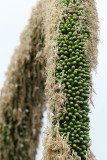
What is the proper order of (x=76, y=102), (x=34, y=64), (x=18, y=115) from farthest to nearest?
(x=76, y=102), (x=34, y=64), (x=18, y=115)

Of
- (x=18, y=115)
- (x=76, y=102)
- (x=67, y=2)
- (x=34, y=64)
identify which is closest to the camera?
(x=18, y=115)

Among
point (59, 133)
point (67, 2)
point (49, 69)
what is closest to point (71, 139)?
point (59, 133)

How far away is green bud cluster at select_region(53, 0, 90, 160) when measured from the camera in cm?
402

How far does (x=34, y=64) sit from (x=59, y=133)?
201cm

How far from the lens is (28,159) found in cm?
212

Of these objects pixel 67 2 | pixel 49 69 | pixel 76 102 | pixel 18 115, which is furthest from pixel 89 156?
pixel 18 115

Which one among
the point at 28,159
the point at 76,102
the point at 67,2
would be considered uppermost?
the point at 67,2

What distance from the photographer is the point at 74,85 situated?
4059mm

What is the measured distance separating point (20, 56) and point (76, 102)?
75.3 inches

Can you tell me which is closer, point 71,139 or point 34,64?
point 34,64

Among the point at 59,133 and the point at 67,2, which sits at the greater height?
the point at 67,2

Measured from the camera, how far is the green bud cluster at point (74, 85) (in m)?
4.02

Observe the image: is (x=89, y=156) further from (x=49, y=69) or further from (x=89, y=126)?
(x=49, y=69)

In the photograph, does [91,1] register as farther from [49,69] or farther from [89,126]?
[89,126]
